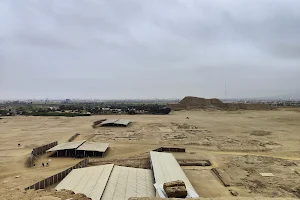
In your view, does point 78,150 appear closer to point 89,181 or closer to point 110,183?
point 89,181

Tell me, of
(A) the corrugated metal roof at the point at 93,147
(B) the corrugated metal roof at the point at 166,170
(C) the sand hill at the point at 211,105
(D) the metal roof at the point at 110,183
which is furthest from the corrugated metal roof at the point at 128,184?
(C) the sand hill at the point at 211,105

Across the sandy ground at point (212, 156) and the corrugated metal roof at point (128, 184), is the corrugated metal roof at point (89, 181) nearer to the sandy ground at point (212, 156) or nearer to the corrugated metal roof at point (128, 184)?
the corrugated metal roof at point (128, 184)

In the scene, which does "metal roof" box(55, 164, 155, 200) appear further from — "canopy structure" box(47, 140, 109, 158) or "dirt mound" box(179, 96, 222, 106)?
"dirt mound" box(179, 96, 222, 106)

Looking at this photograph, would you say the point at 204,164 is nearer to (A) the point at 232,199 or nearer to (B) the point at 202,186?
(B) the point at 202,186

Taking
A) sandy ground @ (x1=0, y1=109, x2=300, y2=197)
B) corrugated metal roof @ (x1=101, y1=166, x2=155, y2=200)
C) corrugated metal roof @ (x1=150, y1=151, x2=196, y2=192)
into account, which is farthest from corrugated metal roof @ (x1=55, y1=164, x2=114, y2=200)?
corrugated metal roof @ (x1=150, y1=151, x2=196, y2=192)

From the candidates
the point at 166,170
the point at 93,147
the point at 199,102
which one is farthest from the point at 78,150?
the point at 199,102
